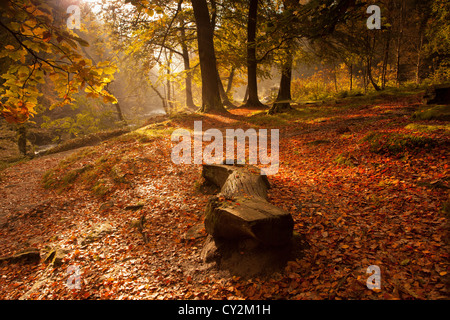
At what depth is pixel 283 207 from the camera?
429 centimetres

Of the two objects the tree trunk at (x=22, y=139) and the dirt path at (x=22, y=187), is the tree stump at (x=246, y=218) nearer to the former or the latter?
the dirt path at (x=22, y=187)

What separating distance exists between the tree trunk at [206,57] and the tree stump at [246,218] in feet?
33.1

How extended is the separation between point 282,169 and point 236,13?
11.8m

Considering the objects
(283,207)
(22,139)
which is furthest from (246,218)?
(22,139)

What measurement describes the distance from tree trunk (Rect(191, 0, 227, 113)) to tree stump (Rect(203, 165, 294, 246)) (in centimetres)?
1010

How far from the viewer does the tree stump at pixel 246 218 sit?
2865 millimetres

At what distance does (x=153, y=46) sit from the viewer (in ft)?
48.6

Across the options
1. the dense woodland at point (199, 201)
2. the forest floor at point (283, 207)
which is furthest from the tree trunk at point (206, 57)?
the forest floor at point (283, 207)

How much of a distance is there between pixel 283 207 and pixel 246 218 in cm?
168

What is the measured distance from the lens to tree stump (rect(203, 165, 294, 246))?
287 cm

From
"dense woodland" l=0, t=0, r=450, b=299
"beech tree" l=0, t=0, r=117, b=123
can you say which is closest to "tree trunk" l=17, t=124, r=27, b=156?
"dense woodland" l=0, t=0, r=450, b=299

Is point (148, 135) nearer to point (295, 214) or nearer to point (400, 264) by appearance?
point (295, 214)

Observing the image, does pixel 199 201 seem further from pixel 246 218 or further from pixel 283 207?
pixel 246 218
